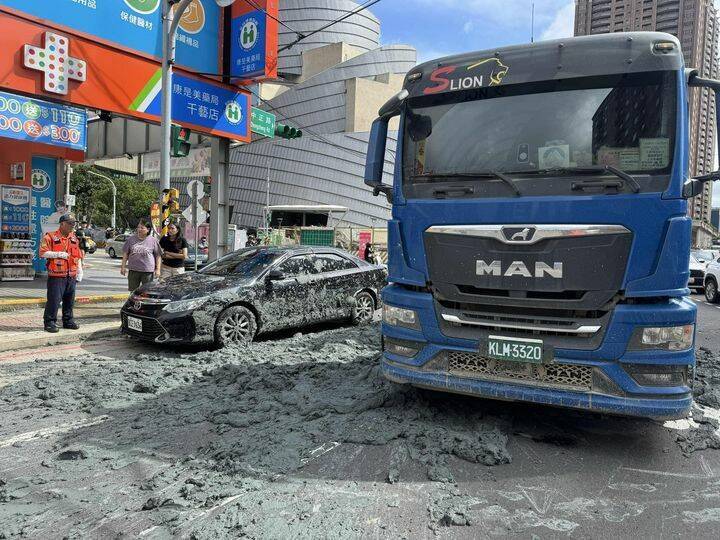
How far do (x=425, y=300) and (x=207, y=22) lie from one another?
11.6 meters

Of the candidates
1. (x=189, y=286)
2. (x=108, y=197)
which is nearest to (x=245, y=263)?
(x=189, y=286)

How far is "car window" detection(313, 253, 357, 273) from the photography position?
29.5ft

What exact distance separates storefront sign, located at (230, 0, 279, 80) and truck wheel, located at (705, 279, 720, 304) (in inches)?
533

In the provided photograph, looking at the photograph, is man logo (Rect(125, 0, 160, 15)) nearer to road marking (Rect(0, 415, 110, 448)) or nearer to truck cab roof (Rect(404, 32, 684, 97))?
truck cab roof (Rect(404, 32, 684, 97))

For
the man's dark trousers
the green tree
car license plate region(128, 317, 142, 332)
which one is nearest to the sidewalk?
the man's dark trousers

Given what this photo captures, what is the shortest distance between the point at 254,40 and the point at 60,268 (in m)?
7.58

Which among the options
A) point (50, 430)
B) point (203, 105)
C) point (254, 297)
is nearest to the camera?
point (50, 430)

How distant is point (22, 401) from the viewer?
16.2 feet

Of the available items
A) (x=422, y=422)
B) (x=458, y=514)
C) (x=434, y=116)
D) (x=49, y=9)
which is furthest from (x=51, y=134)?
(x=458, y=514)

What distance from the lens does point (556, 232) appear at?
12.4ft

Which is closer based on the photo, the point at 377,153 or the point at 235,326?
the point at 377,153

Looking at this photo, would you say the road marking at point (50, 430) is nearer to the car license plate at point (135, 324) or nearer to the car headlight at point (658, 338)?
the car license plate at point (135, 324)

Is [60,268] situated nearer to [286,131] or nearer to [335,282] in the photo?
[335,282]

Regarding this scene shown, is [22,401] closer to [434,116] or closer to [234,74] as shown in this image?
[434,116]
